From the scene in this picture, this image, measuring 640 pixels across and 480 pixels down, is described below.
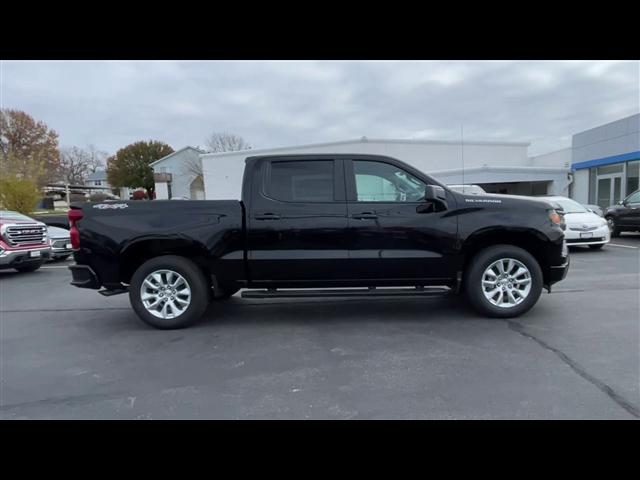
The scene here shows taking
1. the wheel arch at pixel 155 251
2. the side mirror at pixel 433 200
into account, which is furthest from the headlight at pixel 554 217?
the wheel arch at pixel 155 251

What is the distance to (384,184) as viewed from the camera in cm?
450

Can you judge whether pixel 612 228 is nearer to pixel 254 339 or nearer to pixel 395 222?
pixel 395 222

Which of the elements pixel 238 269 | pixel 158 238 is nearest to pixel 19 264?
pixel 158 238

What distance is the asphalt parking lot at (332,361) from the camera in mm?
2732

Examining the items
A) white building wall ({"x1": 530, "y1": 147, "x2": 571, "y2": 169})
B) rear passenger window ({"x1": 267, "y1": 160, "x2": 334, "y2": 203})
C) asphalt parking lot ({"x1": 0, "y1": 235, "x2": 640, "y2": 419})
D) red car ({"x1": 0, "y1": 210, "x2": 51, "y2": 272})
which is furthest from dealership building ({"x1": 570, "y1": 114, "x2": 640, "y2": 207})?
red car ({"x1": 0, "y1": 210, "x2": 51, "y2": 272})

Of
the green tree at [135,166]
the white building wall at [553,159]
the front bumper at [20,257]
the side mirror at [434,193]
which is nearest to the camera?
the side mirror at [434,193]

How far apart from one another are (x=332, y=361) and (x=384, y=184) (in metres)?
→ 2.18

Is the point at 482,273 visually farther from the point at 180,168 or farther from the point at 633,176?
the point at 180,168

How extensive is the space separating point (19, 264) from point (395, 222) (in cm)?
848

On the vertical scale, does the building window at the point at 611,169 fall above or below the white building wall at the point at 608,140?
below

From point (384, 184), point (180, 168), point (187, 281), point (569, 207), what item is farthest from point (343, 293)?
point (180, 168)

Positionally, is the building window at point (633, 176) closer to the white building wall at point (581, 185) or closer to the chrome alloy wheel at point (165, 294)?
the white building wall at point (581, 185)

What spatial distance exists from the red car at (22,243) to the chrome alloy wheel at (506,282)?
929cm

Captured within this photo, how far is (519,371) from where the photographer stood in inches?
125
